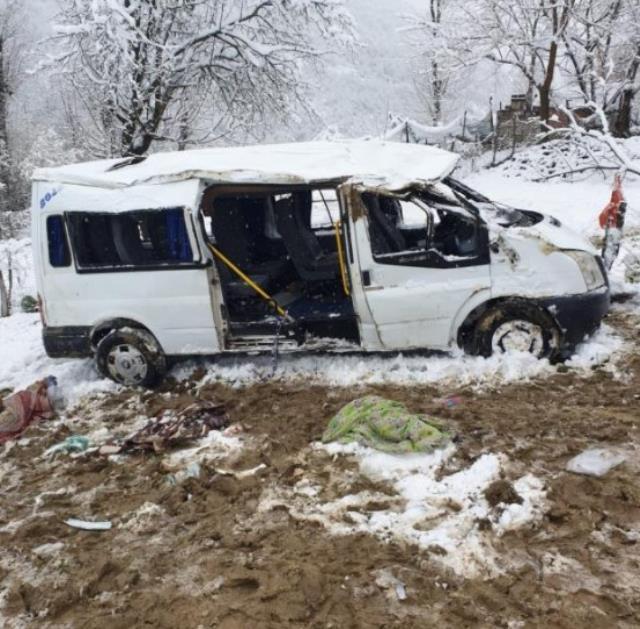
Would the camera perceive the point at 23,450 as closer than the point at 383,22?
Yes

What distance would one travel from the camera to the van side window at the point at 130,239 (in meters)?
6.01

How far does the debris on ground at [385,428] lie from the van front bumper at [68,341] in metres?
3.08

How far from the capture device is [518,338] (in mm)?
5695

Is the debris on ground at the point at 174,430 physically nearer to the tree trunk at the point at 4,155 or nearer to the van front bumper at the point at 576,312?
the van front bumper at the point at 576,312

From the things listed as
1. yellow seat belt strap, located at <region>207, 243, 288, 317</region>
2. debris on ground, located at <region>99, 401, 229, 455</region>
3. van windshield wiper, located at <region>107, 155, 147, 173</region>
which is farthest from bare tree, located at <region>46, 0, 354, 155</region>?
debris on ground, located at <region>99, 401, 229, 455</region>

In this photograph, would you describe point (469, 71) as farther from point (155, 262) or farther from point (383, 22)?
point (383, 22)

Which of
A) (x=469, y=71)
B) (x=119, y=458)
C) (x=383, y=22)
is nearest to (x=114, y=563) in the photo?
(x=119, y=458)

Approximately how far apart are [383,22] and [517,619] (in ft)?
294

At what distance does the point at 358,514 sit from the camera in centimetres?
376

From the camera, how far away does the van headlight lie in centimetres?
554

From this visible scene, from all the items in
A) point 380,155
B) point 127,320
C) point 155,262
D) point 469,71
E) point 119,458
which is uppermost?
point 469,71

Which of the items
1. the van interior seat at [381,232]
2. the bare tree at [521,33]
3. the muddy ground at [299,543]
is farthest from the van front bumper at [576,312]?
the bare tree at [521,33]

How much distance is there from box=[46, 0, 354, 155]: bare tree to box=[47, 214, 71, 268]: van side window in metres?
8.34

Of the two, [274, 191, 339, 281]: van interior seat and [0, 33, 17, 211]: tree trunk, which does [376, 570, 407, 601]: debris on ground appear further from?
[0, 33, 17, 211]: tree trunk
